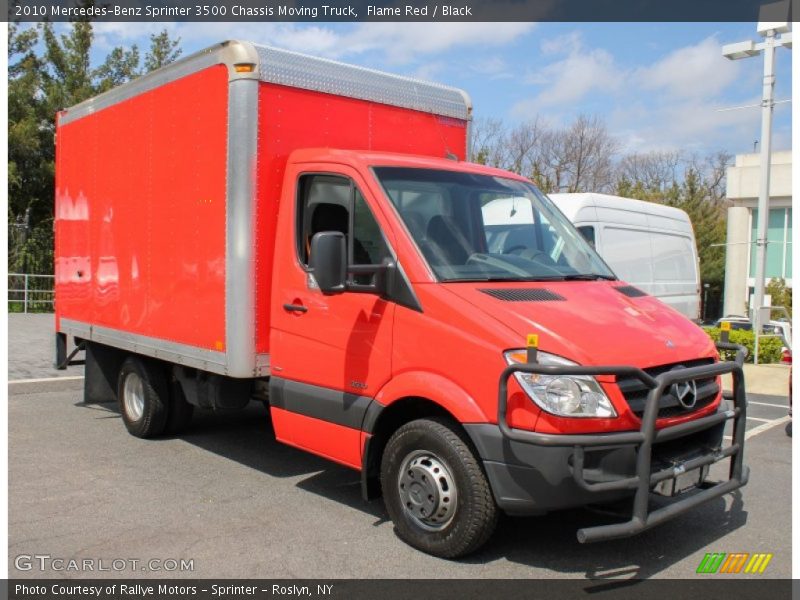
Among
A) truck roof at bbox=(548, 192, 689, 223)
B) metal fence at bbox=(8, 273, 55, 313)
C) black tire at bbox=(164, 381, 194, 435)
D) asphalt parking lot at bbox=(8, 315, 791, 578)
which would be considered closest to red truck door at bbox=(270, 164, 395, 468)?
asphalt parking lot at bbox=(8, 315, 791, 578)

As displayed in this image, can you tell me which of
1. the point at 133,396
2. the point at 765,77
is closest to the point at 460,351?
the point at 133,396

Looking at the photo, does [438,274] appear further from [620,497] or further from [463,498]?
[620,497]

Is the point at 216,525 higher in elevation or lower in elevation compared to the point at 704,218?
lower

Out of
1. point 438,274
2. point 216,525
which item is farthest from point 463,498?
point 216,525

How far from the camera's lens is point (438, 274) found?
4.92 m

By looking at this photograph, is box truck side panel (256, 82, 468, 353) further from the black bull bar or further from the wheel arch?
the black bull bar

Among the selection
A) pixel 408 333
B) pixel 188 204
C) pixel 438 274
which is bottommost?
pixel 408 333

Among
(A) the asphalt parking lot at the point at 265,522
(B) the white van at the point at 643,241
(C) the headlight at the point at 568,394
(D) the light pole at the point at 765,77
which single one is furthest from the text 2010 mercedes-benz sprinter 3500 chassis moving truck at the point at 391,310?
(D) the light pole at the point at 765,77

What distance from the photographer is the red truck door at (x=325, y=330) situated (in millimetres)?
5168

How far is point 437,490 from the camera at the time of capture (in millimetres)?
4703

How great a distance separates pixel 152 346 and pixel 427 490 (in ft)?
11.4

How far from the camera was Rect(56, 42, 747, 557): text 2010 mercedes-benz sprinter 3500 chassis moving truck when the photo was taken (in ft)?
14.1

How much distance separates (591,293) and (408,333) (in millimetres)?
1263

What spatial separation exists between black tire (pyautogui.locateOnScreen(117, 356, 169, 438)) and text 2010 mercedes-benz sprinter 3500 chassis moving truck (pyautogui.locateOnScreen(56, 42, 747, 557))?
0.02 metres
